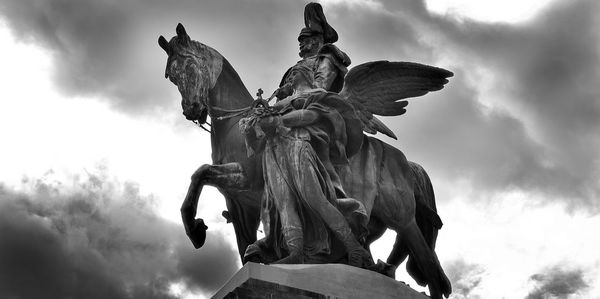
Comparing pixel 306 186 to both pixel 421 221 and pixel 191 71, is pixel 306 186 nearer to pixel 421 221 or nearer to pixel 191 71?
pixel 191 71

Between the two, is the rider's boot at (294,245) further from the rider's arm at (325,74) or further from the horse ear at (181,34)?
the horse ear at (181,34)

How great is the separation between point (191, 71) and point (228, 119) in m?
0.93

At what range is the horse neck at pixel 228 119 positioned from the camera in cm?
1597

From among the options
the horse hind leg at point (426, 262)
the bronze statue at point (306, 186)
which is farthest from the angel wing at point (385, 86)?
the horse hind leg at point (426, 262)

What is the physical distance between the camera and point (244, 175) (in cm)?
1561

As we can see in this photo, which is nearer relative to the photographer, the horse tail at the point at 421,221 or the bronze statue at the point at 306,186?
the bronze statue at the point at 306,186

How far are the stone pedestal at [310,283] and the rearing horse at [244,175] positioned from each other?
64.6 inches

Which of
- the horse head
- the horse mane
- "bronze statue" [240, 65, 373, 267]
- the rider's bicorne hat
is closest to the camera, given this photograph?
"bronze statue" [240, 65, 373, 267]

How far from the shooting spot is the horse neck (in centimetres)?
1597

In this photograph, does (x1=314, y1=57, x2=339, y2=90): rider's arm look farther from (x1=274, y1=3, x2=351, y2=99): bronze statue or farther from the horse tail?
the horse tail

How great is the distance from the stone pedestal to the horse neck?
2.73 m

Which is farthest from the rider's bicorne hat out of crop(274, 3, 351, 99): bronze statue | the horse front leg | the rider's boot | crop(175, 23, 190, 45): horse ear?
the rider's boot

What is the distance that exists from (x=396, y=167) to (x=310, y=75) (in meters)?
2.01

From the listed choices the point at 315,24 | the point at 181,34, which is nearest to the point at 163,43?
the point at 181,34
